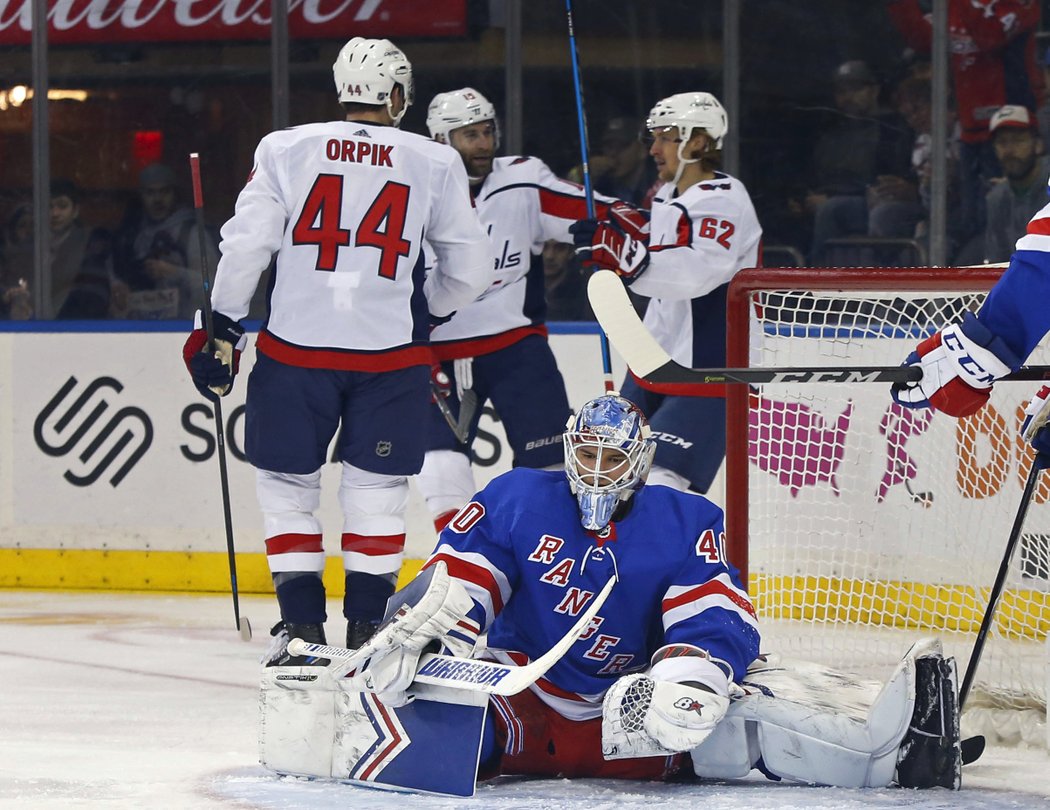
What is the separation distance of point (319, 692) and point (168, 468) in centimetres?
291

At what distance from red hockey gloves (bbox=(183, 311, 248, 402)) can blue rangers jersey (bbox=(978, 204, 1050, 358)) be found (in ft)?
5.68

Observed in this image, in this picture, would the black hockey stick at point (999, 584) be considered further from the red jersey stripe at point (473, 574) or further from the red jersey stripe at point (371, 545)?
the red jersey stripe at point (371, 545)

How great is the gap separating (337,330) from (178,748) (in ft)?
3.17

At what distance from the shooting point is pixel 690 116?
460 cm

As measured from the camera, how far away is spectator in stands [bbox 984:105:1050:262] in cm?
555

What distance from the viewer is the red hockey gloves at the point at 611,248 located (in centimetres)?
451

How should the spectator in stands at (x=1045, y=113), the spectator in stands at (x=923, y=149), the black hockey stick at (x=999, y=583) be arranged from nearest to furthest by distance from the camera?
the black hockey stick at (x=999, y=583), the spectator in stands at (x=1045, y=113), the spectator in stands at (x=923, y=149)

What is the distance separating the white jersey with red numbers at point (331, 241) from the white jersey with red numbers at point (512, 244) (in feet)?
2.20

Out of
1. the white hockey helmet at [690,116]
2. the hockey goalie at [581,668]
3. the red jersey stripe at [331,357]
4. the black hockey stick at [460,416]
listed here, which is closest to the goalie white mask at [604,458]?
the hockey goalie at [581,668]

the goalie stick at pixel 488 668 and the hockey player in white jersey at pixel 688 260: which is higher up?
the hockey player in white jersey at pixel 688 260

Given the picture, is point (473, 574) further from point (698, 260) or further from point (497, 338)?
point (497, 338)

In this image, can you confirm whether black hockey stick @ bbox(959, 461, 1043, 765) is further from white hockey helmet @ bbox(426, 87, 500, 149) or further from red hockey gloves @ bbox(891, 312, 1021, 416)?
white hockey helmet @ bbox(426, 87, 500, 149)

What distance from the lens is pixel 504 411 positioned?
4.93 m

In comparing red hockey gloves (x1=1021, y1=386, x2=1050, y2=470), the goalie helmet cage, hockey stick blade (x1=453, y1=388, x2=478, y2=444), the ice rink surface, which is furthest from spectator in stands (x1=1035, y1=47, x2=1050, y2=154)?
the ice rink surface
